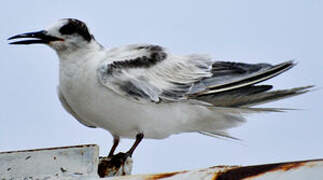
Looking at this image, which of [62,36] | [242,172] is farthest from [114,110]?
[242,172]

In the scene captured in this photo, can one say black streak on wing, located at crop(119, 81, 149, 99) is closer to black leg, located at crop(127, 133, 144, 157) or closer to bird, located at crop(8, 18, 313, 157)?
bird, located at crop(8, 18, 313, 157)

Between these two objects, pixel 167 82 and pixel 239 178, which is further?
pixel 167 82

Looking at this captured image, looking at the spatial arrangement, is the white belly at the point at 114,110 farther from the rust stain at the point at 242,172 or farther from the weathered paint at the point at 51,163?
the rust stain at the point at 242,172

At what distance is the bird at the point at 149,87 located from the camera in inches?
201

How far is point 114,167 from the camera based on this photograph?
4.57 metres

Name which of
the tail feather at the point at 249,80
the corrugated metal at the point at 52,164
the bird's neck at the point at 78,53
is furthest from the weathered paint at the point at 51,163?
the tail feather at the point at 249,80

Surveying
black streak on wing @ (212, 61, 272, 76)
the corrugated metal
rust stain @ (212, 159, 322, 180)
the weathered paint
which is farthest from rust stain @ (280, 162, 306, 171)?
black streak on wing @ (212, 61, 272, 76)

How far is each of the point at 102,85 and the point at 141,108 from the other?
1.15 ft

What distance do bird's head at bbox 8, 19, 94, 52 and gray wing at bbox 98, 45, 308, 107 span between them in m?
0.30

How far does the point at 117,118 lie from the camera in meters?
5.11

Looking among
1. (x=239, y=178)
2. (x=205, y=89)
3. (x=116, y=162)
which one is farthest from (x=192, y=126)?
(x=239, y=178)

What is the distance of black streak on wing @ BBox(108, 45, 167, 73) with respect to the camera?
17.0 ft

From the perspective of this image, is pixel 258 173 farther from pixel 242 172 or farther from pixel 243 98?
pixel 243 98

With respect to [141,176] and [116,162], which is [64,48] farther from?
[141,176]
